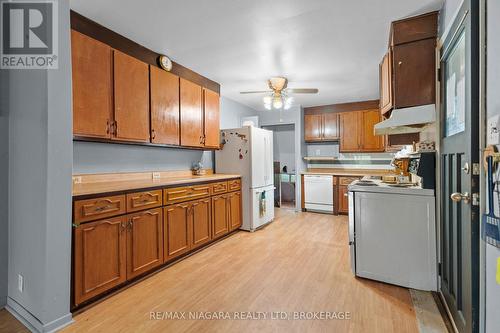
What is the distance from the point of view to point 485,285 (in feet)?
3.89

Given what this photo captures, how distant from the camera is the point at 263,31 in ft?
7.93

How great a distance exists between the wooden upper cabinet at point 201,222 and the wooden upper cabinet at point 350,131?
342 centimetres

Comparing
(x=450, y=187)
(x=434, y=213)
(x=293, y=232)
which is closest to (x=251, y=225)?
(x=293, y=232)

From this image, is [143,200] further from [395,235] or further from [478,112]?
[478,112]

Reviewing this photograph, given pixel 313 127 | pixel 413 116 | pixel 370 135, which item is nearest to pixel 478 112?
pixel 413 116

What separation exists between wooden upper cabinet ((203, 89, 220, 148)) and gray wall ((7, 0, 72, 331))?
2.06 metres

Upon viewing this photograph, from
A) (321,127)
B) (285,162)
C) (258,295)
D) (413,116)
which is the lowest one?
(258,295)

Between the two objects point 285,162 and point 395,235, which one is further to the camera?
point 285,162

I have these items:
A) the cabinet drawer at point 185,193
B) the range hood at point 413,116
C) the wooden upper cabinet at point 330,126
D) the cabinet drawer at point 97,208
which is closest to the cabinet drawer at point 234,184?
the cabinet drawer at point 185,193

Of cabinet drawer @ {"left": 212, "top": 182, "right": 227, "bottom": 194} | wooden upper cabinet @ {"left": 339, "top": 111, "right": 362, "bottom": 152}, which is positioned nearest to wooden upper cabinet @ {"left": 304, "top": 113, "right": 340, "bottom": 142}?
wooden upper cabinet @ {"left": 339, "top": 111, "right": 362, "bottom": 152}

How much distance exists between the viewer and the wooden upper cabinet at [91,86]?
214 cm

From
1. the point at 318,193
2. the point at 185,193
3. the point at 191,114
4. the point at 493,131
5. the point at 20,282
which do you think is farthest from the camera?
the point at 318,193

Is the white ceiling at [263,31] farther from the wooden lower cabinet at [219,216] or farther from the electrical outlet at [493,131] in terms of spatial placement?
the wooden lower cabinet at [219,216]

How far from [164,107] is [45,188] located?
5.38 ft
